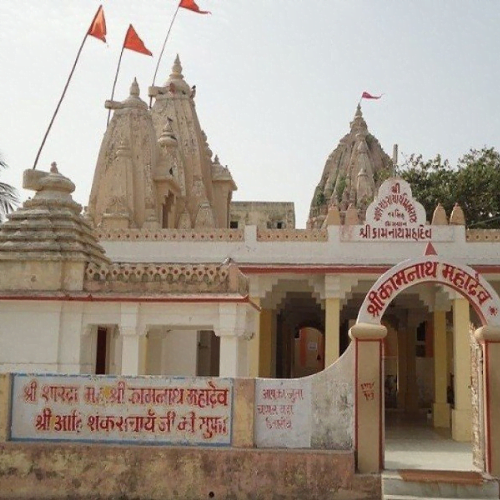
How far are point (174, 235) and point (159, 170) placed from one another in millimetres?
4889

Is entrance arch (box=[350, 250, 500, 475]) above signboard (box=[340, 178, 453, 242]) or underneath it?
underneath

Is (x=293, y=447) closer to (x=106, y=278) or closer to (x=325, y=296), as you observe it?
(x=106, y=278)

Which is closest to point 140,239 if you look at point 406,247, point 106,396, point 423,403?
point 406,247

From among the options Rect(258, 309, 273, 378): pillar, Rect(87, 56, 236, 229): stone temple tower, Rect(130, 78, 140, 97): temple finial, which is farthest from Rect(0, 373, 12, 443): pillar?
Rect(130, 78, 140, 97): temple finial

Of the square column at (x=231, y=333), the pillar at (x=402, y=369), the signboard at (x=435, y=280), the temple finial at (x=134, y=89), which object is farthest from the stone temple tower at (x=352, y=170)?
the signboard at (x=435, y=280)

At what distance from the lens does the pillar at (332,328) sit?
17.8m

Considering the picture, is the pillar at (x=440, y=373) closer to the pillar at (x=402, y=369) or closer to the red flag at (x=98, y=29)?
the pillar at (x=402, y=369)

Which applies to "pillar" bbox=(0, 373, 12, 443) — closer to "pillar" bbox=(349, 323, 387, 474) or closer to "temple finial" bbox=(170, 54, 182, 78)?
"pillar" bbox=(349, 323, 387, 474)

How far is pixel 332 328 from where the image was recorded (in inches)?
704

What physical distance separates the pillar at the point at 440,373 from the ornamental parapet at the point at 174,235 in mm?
5932

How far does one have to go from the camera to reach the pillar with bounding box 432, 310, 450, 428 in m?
19.7

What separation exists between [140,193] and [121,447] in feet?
44.7

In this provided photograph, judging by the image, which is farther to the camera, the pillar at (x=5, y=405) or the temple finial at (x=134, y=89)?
the temple finial at (x=134, y=89)

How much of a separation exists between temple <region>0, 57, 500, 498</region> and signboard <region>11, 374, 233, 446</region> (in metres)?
0.66
